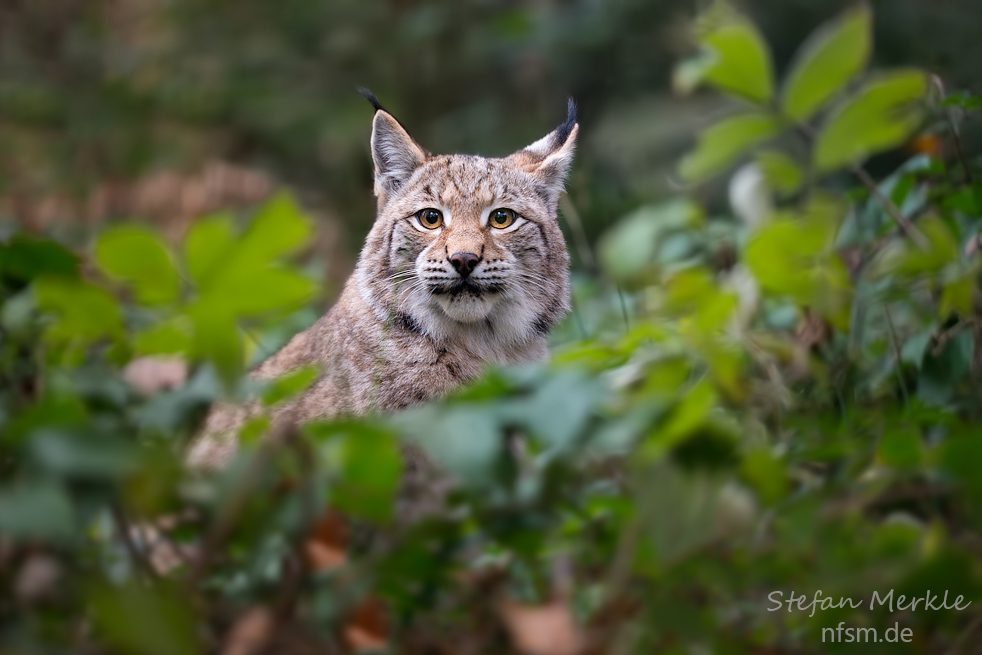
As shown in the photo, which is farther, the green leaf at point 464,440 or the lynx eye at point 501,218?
the lynx eye at point 501,218

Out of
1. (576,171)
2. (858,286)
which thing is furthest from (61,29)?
(858,286)

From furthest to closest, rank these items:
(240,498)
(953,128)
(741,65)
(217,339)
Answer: (953,128), (741,65), (217,339), (240,498)

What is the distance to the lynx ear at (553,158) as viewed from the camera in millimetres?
3980

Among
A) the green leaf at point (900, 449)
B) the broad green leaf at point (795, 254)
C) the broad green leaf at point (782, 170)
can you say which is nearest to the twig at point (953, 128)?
the broad green leaf at point (795, 254)

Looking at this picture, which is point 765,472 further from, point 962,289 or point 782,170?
point 962,289

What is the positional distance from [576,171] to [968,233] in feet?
6.25

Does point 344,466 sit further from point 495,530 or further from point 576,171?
point 576,171

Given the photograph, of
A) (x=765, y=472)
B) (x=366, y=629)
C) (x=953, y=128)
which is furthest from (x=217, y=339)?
(x=953, y=128)

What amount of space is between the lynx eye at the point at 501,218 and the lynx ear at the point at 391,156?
44 centimetres

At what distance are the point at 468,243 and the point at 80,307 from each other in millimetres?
2443

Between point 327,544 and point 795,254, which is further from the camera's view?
point 795,254

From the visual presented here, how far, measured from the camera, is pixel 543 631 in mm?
1190

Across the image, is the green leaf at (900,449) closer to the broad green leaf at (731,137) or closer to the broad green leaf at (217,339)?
the broad green leaf at (731,137)

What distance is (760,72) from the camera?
59.8 inches
